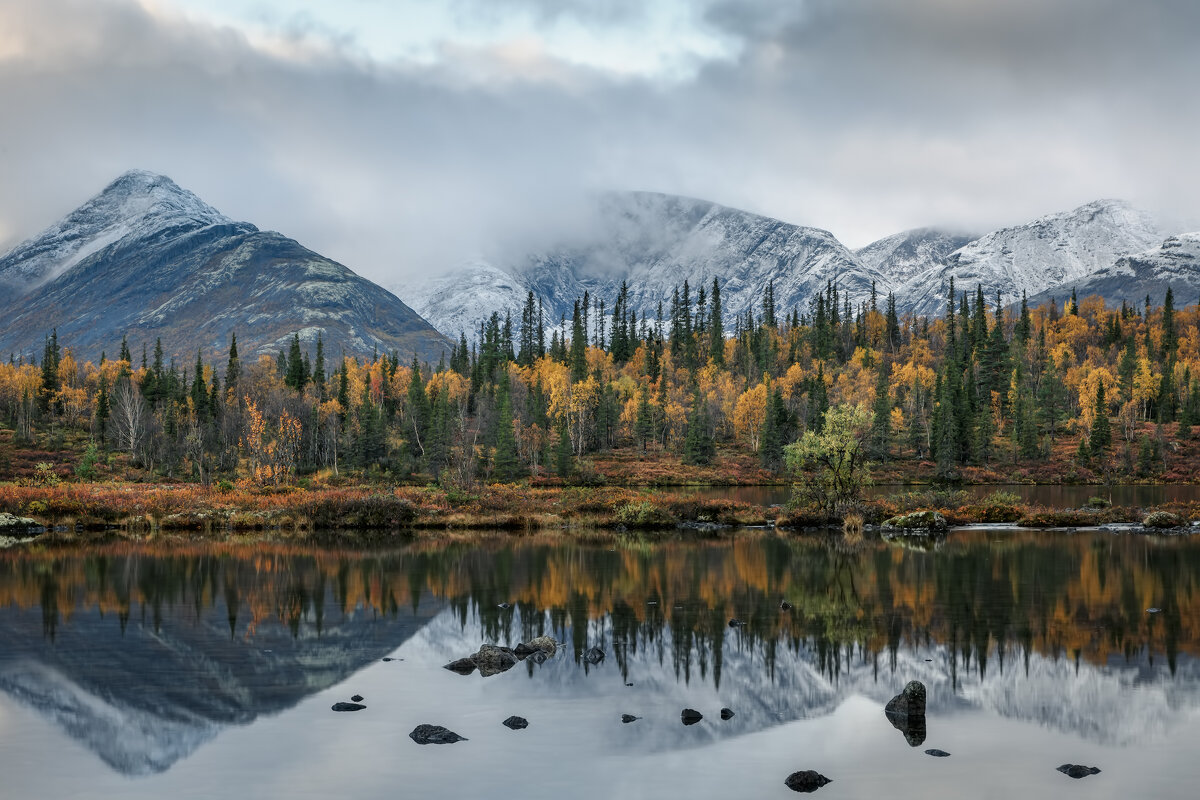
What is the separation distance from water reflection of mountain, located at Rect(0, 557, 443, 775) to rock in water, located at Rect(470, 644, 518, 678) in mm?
3126

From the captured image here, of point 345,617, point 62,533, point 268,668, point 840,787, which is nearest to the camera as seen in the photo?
point 840,787

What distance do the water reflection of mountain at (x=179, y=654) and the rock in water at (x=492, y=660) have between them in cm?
313

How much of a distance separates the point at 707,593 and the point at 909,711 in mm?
15405

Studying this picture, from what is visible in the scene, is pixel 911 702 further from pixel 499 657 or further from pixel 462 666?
pixel 462 666

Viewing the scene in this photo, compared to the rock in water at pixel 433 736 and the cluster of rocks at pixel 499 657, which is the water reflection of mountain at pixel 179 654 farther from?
the rock in water at pixel 433 736

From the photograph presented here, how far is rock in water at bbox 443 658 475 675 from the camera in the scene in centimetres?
2319

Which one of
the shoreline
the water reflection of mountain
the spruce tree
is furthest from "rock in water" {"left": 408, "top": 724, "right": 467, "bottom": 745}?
the spruce tree

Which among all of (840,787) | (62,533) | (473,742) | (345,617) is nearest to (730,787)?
(840,787)

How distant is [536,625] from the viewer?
94.6 ft

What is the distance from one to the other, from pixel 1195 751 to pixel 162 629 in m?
27.1

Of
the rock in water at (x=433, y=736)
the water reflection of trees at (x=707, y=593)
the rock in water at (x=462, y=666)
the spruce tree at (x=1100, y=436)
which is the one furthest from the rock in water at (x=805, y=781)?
the spruce tree at (x=1100, y=436)

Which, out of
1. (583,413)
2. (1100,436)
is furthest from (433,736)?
(1100,436)

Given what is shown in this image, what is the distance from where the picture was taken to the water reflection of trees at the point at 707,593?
25.6 meters

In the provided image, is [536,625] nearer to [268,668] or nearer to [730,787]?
[268,668]
